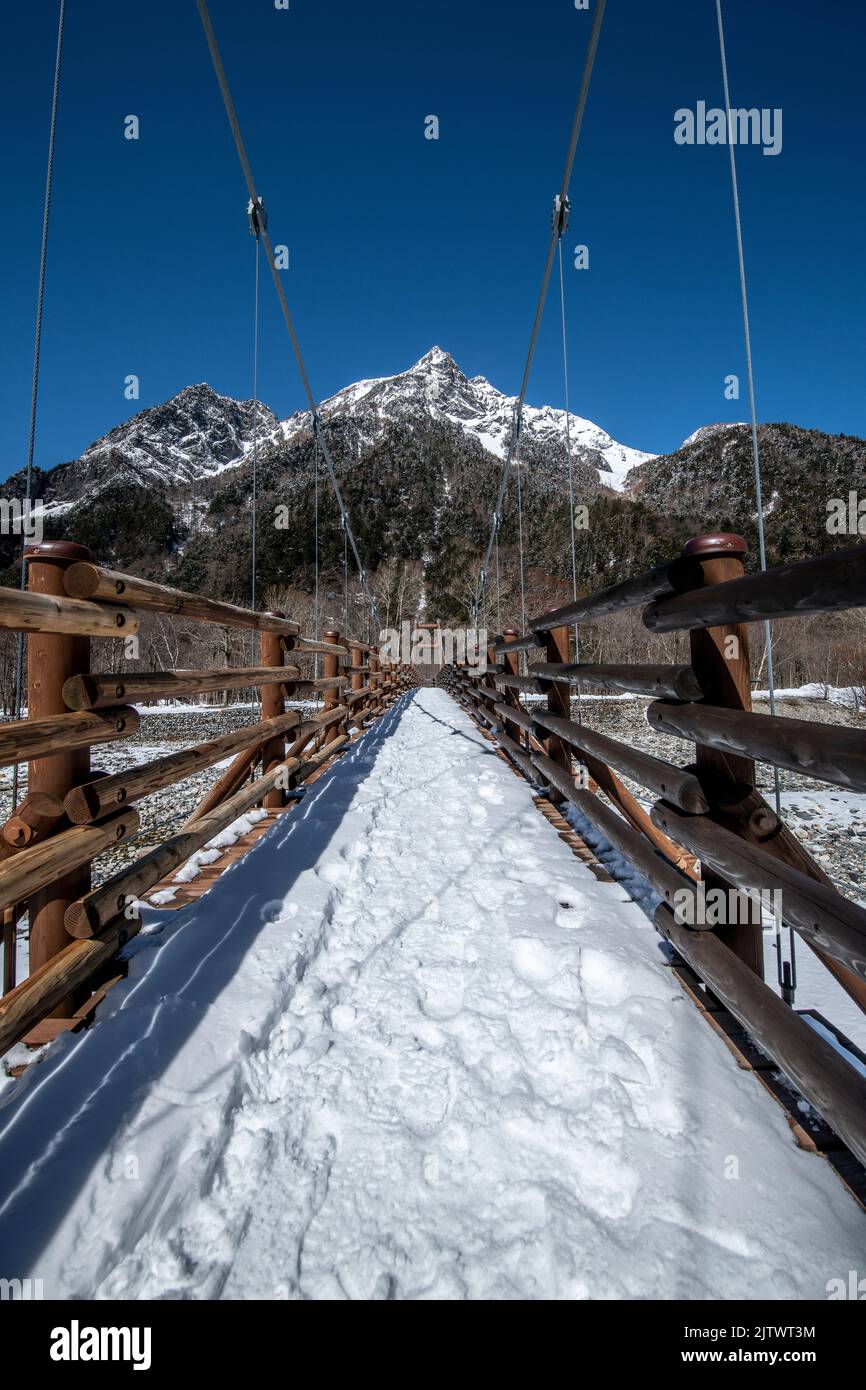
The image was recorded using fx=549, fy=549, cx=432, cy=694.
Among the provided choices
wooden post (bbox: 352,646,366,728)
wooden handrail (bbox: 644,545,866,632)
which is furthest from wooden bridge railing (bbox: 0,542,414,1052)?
wooden post (bbox: 352,646,366,728)

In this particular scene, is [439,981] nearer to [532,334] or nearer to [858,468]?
[532,334]

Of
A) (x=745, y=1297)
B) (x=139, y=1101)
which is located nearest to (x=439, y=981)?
(x=139, y=1101)

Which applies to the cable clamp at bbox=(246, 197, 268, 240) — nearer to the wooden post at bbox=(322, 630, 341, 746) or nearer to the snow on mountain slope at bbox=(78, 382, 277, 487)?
the wooden post at bbox=(322, 630, 341, 746)

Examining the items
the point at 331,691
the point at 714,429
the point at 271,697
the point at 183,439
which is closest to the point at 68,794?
the point at 271,697

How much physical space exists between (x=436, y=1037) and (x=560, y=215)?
9467mm

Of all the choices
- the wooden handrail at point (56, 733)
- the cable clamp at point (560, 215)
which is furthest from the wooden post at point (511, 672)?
the cable clamp at point (560, 215)

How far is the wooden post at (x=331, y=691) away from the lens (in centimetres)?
547

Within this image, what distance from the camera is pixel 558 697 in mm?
3346

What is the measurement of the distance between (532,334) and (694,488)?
214 feet

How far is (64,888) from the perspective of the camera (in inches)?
55.2

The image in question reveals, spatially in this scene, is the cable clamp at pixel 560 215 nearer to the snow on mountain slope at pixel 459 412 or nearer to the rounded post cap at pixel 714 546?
the rounded post cap at pixel 714 546

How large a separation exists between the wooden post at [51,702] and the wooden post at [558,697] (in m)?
2.57

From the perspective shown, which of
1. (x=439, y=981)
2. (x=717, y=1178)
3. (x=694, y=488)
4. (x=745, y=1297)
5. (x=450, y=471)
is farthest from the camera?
(x=450, y=471)

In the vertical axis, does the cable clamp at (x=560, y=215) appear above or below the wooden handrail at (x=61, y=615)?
above
